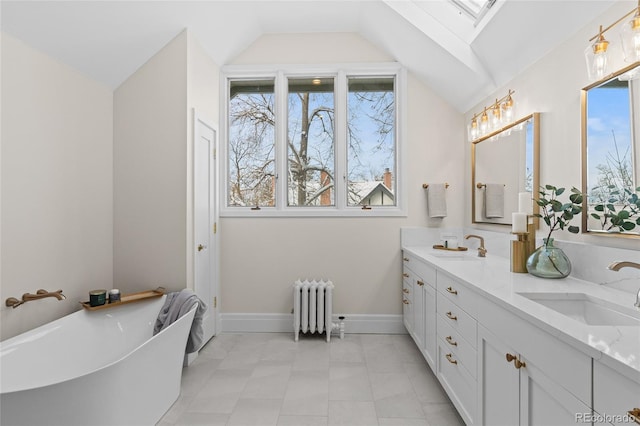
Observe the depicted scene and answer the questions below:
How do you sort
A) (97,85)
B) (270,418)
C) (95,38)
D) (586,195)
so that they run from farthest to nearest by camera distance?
(97,85), (95,38), (270,418), (586,195)

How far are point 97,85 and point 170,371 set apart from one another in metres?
2.08

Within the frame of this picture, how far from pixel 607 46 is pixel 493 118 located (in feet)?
3.45

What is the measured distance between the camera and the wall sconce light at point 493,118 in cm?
232

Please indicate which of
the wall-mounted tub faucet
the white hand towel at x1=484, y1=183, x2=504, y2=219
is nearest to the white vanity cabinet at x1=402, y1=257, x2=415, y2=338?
the white hand towel at x1=484, y1=183, x2=504, y2=219

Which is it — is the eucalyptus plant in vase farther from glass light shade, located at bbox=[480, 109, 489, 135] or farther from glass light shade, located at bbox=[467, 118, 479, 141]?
glass light shade, located at bbox=[467, 118, 479, 141]

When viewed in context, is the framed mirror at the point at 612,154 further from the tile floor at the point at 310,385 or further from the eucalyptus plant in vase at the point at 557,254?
the tile floor at the point at 310,385

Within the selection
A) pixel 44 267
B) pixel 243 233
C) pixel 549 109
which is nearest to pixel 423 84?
pixel 549 109

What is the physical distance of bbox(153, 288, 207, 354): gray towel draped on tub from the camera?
222 centimetres

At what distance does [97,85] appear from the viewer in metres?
2.40

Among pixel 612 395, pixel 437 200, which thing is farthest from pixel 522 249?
pixel 437 200

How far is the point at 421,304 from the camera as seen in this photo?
2.50 m

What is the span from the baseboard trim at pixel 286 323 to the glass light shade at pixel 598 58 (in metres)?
2.42

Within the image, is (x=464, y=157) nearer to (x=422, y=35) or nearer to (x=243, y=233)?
(x=422, y=35)

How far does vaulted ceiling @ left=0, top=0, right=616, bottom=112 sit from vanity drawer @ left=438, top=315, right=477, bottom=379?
68.8 inches
